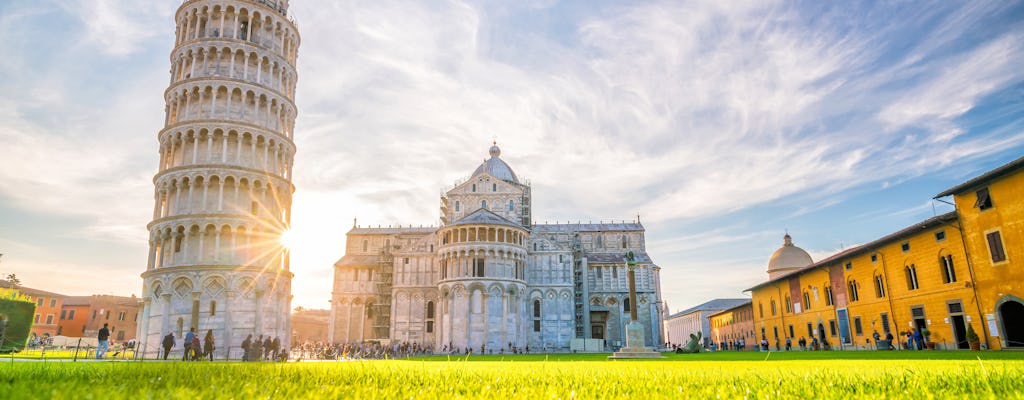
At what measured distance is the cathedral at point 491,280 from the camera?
51.8 metres

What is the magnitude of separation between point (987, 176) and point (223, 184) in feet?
125

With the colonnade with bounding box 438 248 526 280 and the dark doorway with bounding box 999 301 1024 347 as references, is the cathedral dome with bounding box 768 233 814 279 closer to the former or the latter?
the colonnade with bounding box 438 248 526 280

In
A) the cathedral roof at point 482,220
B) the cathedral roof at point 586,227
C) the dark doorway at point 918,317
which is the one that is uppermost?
the cathedral roof at point 586,227

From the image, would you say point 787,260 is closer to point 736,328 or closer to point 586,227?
point 736,328

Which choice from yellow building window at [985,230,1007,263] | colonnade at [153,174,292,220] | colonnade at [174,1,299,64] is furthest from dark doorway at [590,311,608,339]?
colonnade at [174,1,299,64]

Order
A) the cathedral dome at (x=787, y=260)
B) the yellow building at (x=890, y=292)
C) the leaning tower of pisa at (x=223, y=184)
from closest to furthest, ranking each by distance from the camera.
A: the yellow building at (x=890, y=292)
the leaning tower of pisa at (x=223, y=184)
the cathedral dome at (x=787, y=260)

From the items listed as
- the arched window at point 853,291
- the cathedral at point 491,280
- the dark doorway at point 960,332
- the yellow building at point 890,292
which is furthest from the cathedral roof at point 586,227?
the dark doorway at point 960,332

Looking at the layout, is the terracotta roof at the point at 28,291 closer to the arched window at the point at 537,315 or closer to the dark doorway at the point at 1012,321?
the arched window at the point at 537,315

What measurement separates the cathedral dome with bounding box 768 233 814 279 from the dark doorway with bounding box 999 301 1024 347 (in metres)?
39.8

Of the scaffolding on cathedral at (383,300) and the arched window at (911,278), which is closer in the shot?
the arched window at (911,278)

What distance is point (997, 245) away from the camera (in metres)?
25.0

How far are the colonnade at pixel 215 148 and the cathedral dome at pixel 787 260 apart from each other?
53.6 metres

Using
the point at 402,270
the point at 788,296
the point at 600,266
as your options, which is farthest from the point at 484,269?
the point at 788,296

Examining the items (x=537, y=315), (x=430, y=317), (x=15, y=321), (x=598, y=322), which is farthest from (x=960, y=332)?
(x=15, y=321)
